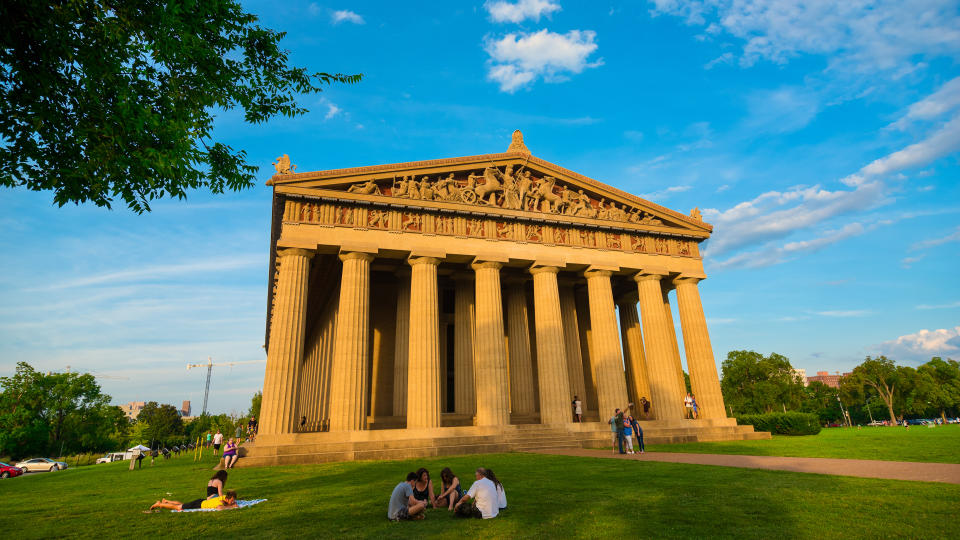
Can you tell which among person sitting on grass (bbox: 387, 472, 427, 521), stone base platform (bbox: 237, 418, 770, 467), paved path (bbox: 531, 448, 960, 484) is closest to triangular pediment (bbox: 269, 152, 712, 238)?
stone base platform (bbox: 237, 418, 770, 467)

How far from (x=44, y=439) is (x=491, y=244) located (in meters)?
67.6

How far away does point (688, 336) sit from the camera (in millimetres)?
31266

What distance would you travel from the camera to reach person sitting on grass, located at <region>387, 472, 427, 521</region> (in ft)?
27.5

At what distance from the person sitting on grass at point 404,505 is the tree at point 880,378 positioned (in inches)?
3604

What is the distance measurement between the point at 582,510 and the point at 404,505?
10.3 ft

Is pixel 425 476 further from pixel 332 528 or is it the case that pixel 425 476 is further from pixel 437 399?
pixel 437 399

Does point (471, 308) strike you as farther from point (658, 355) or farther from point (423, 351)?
point (658, 355)

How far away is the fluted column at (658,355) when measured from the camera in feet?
94.7

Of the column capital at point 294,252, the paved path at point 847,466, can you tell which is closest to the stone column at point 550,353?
the paved path at point 847,466

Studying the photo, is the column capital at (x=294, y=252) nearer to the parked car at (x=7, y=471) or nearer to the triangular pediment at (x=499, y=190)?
the triangular pediment at (x=499, y=190)

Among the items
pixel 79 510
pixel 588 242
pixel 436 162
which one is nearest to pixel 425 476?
pixel 79 510

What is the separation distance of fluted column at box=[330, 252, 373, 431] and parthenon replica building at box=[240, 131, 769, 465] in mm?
68

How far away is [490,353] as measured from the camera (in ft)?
Answer: 85.5

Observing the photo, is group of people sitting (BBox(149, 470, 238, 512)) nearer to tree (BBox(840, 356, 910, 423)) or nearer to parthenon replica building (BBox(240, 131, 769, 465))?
parthenon replica building (BBox(240, 131, 769, 465))
